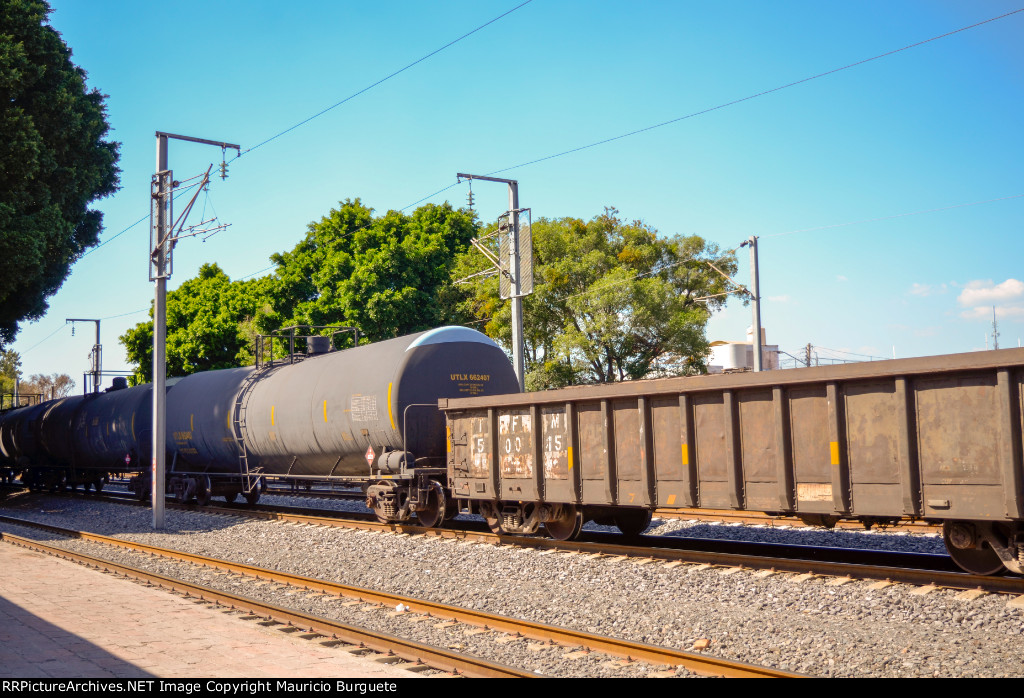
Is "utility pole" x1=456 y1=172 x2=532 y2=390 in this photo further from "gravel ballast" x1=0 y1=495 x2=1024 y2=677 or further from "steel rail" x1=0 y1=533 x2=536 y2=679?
"steel rail" x1=0 y1=533 x2=536 y2=679

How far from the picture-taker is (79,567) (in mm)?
14141

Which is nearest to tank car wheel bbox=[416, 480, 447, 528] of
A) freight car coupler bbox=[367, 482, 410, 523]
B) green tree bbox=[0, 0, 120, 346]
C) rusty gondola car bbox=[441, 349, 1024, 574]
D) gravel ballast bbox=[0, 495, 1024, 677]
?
freight car coupler bbox=[367, 482, 410, 523]

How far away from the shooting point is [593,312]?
39.6 metres

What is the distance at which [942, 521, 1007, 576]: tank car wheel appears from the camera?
9.57 metres

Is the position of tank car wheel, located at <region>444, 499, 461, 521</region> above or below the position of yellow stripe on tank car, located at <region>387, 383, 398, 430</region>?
below

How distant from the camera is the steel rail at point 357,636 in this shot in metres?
6.88

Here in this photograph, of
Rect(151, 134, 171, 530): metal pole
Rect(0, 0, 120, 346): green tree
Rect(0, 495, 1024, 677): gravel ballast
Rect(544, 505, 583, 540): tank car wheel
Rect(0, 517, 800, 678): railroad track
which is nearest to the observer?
Rect(0, 517, 800, 678): railroad track

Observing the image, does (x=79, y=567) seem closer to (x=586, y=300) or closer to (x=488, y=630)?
(x=488, y=630)

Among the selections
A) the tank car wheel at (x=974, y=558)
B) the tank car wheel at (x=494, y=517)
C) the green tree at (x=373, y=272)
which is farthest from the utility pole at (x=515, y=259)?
the green tree at (x=373, y=272)

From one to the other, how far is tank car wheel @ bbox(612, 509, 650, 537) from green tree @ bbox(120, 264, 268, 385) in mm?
40085

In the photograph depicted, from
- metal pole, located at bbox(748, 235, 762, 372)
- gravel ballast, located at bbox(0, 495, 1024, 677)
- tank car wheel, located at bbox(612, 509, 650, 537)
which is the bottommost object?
gravel ballast, located at bbox(0, 495, 1024, 677)

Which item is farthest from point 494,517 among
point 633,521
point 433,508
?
point 633,521

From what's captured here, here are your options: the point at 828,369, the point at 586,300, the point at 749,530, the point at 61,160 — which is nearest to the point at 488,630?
the point at 828,369

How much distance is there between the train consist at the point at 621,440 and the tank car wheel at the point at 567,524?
0.04 meters
